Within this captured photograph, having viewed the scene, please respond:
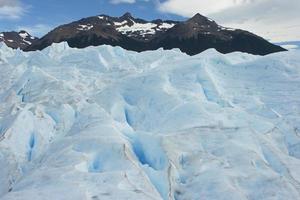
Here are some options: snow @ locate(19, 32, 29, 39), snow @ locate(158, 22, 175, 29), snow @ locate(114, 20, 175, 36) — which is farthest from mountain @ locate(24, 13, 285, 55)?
snow @ locate(19, 32, 29, 39)

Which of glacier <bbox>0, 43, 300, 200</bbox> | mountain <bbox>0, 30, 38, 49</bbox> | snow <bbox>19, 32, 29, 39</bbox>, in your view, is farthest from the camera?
snow <bbox>19, 32, 29, 39</bbox>

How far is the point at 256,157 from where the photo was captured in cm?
1512

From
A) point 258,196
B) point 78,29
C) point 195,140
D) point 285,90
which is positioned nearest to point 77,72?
point 285,90

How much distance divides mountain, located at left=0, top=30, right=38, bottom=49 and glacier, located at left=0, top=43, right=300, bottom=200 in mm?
94072

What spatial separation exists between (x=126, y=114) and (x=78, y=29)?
7726 cm

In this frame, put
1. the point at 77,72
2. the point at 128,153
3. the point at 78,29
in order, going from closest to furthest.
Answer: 1. the point at 128,153
2. the point at 77,72
3. the point at 78,29

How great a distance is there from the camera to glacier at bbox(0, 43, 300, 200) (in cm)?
1337

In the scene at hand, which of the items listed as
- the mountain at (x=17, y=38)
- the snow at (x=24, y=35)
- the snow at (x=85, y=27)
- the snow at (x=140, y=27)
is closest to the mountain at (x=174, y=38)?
the snow at (x=85, y=27)

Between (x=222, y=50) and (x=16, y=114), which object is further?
(x=222, y=50)

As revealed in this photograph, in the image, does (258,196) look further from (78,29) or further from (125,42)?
(78,29)

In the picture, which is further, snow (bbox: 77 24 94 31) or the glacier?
snow (bbox: 77 24 94 31)

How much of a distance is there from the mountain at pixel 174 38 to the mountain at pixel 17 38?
25493 millimetres

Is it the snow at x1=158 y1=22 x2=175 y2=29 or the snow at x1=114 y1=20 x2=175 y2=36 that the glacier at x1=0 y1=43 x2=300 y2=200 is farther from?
the snow at x1=158 y1=22 x2=175 y2=29

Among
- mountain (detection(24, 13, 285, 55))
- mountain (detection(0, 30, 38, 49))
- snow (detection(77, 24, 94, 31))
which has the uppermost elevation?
snow (detection(77, 24, 94, 31))
